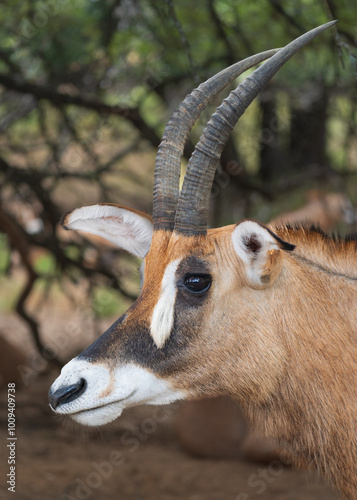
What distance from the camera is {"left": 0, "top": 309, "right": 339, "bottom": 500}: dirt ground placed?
5750 millimetres

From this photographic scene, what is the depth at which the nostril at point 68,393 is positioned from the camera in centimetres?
298

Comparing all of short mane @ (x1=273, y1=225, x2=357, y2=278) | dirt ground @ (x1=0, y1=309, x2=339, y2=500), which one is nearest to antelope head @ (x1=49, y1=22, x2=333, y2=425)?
short mane @ (x1=273, y1=225, x2=357, y2=278)

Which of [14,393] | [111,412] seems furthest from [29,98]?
[111,412]

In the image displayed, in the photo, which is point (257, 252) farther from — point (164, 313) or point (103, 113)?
point (103, 113)

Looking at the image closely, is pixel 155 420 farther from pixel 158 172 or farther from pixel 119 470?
pixel 158 172

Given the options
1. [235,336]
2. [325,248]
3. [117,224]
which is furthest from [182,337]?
[325,248]

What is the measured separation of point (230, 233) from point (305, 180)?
25.2 feet

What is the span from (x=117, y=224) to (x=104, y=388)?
3.79ft

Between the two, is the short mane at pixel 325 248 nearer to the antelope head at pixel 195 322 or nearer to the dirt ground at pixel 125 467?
the antelope head at pixel 195 322

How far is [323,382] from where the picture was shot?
3.27m

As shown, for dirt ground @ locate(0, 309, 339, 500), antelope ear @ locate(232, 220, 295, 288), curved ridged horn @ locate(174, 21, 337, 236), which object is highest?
curved ridged horn @ locate(174, 21, 337, 236)

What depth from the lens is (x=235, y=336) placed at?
10.5ft

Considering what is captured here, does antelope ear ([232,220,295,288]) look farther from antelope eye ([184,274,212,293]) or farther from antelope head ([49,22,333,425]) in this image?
antelope eye ([184,274,212,293])

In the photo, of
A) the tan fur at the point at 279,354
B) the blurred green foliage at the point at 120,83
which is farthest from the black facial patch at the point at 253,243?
the blurred green foliage at the point at 120,83
